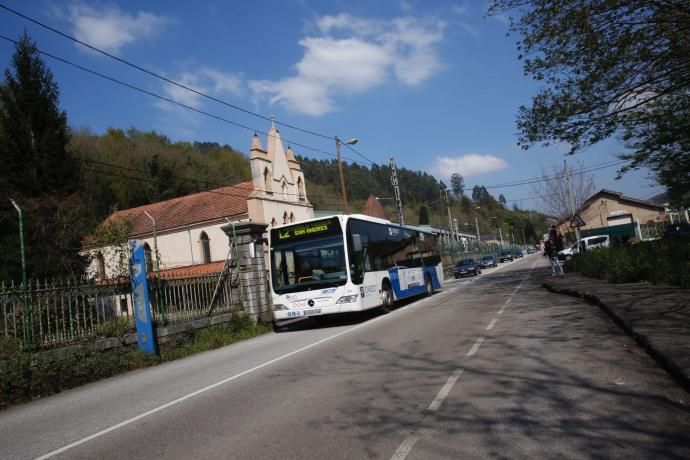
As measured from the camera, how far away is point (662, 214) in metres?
62.2

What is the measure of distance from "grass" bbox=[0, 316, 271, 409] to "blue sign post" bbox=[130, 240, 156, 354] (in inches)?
11.2

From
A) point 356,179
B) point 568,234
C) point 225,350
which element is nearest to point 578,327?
point 225,350

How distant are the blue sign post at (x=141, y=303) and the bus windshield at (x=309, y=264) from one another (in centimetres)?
373

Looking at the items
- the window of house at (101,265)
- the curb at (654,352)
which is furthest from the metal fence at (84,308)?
the curb at (654,352)

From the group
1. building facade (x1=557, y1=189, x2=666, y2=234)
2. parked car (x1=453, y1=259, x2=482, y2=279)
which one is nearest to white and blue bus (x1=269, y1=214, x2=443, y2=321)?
parked car (x1=453, y1=259, x2=482, y2=279)

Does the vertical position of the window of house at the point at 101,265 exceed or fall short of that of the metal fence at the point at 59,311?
it exceeds it

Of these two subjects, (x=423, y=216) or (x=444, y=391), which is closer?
(x=444, y=391)

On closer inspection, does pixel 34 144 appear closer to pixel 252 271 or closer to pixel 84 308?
pixel 252 271

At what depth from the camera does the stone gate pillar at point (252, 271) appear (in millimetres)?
16375

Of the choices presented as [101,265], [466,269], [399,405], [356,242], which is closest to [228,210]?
[466,269]

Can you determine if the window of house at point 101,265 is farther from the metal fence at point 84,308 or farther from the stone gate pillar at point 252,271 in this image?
the stone gate pillar at point 252,271

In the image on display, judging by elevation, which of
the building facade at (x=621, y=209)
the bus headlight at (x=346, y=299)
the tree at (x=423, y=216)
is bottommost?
the bus headlight at (x=346, y=299)

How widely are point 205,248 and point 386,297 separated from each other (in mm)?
25140

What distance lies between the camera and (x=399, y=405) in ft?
17.6
